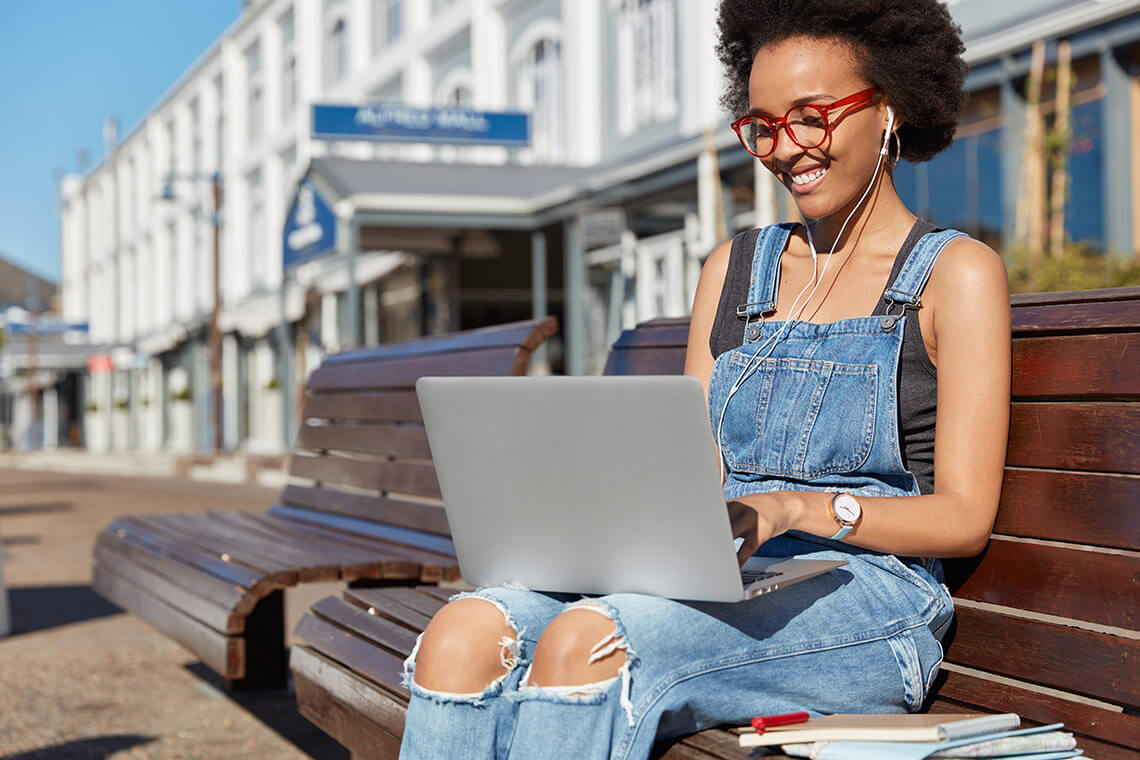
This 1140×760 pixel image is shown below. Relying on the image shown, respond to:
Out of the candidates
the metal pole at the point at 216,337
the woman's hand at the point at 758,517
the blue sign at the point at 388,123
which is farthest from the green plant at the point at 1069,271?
the metal pole at the point at 216,337

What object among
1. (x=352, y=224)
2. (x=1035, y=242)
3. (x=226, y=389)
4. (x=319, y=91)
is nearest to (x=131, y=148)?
(x=226, y=389)

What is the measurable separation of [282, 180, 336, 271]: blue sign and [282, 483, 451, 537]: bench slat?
11530mm

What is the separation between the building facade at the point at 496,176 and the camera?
10008 mm

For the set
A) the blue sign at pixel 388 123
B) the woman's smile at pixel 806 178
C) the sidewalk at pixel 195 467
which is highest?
the blue sign at pixel 388 123

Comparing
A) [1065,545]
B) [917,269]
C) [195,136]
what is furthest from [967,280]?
[195,136]

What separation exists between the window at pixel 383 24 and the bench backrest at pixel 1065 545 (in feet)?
82.2

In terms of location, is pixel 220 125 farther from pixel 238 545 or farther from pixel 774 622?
pixel 774 622

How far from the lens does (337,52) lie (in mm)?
28781

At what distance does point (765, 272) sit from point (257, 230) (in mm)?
31940

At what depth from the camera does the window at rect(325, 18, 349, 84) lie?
2812 centimetres

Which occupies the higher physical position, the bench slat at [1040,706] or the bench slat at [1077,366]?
the bench slat at [1077,366]

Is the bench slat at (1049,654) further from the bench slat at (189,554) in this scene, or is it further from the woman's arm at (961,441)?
the bench slat at (189,554)

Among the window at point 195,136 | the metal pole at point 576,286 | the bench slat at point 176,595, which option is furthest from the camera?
the window at point 195,136

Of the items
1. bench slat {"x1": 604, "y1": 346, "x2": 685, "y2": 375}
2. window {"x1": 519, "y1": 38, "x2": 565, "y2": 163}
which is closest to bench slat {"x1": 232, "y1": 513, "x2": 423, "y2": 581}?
bench slat {"x1": 604, "y1": 346, "x2": 685, "y2": 375}
